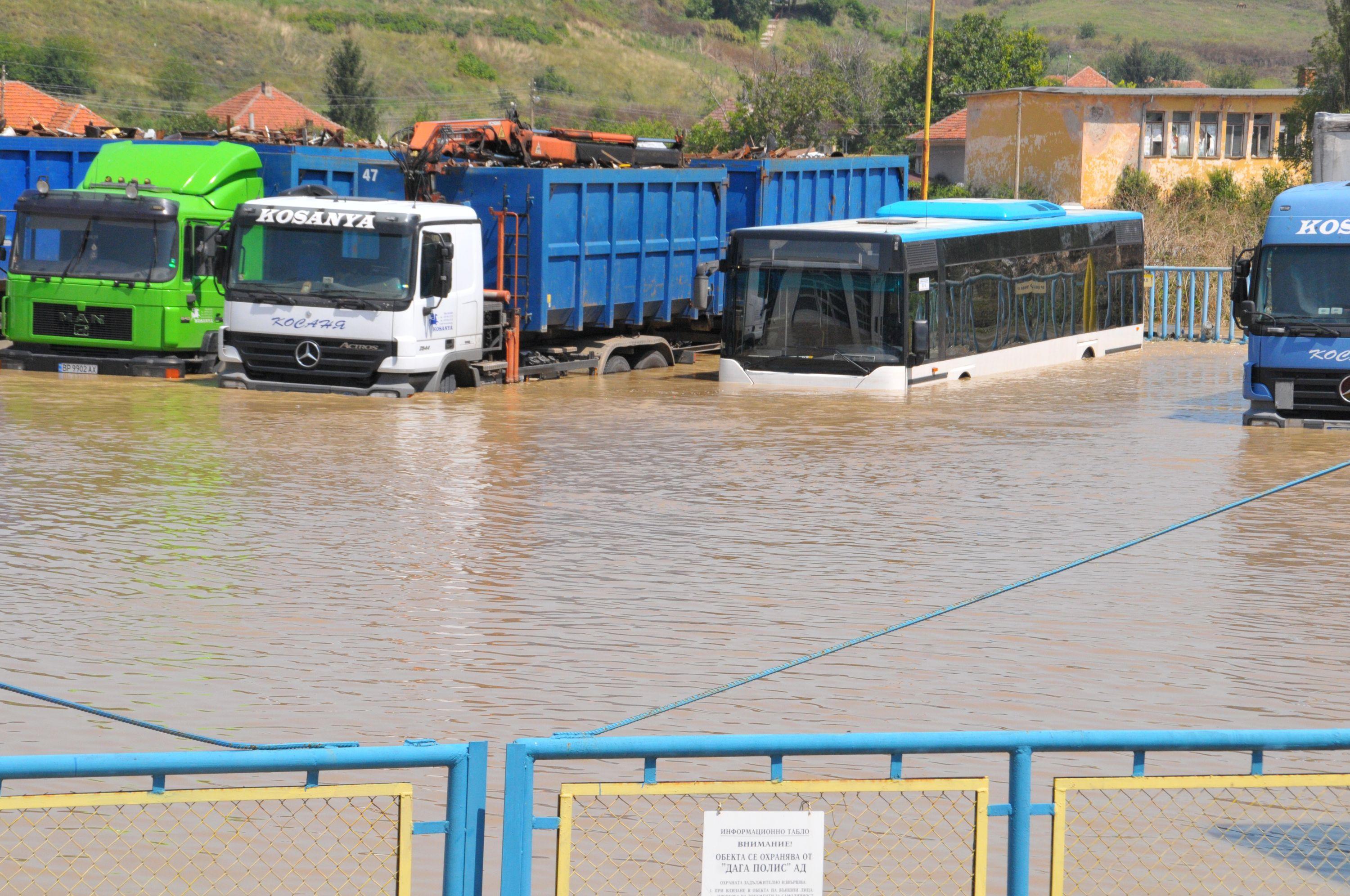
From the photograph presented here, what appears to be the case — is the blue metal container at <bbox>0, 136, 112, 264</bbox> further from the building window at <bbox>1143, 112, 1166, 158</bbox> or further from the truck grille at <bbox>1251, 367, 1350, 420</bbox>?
the building window at <bbox>1143, 112, 1166, 158</bbox>

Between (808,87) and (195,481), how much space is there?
71.0 meters

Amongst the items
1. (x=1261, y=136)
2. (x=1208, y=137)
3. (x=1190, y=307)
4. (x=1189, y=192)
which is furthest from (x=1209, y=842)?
(x=1261, y=136)

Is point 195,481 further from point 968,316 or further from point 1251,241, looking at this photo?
point 1251,241

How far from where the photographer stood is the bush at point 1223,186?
214 feet

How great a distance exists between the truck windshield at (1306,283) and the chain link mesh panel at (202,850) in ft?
44.5

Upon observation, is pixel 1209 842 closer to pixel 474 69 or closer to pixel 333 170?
pixel 333 170

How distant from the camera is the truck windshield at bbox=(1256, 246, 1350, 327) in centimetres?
1755

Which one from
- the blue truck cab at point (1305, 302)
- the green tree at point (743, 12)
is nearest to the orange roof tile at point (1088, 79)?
the green tree at point (743, 12)

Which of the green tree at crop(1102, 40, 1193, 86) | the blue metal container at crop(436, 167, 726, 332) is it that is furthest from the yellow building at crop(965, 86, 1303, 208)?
the green tree at crop(1102, 40, 1193, 86)

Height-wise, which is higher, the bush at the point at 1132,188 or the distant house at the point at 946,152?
the distant house at the point at 946,152

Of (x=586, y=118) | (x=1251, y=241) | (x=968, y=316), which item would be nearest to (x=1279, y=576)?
(x=968, y=316)

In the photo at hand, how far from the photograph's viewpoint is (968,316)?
75.4 feet

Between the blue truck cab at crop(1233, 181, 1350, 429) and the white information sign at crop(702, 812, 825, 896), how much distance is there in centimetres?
1436

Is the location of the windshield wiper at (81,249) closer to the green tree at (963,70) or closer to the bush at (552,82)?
the green tree at (963,70)
